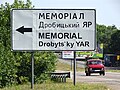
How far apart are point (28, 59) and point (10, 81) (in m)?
2.46

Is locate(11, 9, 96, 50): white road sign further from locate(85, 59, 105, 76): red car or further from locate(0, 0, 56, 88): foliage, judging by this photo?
locate(85, 59, 105, 76): red car

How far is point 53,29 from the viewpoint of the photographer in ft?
65.6

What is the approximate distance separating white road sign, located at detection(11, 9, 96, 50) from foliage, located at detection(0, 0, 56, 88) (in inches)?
124

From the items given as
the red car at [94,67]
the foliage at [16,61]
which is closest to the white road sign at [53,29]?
the foliage at [16,61]

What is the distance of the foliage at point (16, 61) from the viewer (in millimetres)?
23047

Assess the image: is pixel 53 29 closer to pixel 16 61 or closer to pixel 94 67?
pixel 16 61

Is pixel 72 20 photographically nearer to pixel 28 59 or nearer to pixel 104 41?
pixel 28 59

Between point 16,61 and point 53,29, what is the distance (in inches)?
229

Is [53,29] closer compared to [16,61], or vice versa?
[53,29]

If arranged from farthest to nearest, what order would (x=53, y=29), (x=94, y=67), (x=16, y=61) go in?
1. (x=94, y=67)
2. (x=16, y=61)
3. (x=53, y=29)

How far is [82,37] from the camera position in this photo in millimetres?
20281

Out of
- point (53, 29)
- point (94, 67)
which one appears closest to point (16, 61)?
point (53, 29)

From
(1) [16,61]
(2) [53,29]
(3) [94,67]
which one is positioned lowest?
(3) [94,67]

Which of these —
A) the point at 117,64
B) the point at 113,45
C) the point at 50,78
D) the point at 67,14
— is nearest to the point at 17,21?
the point at 67,14
